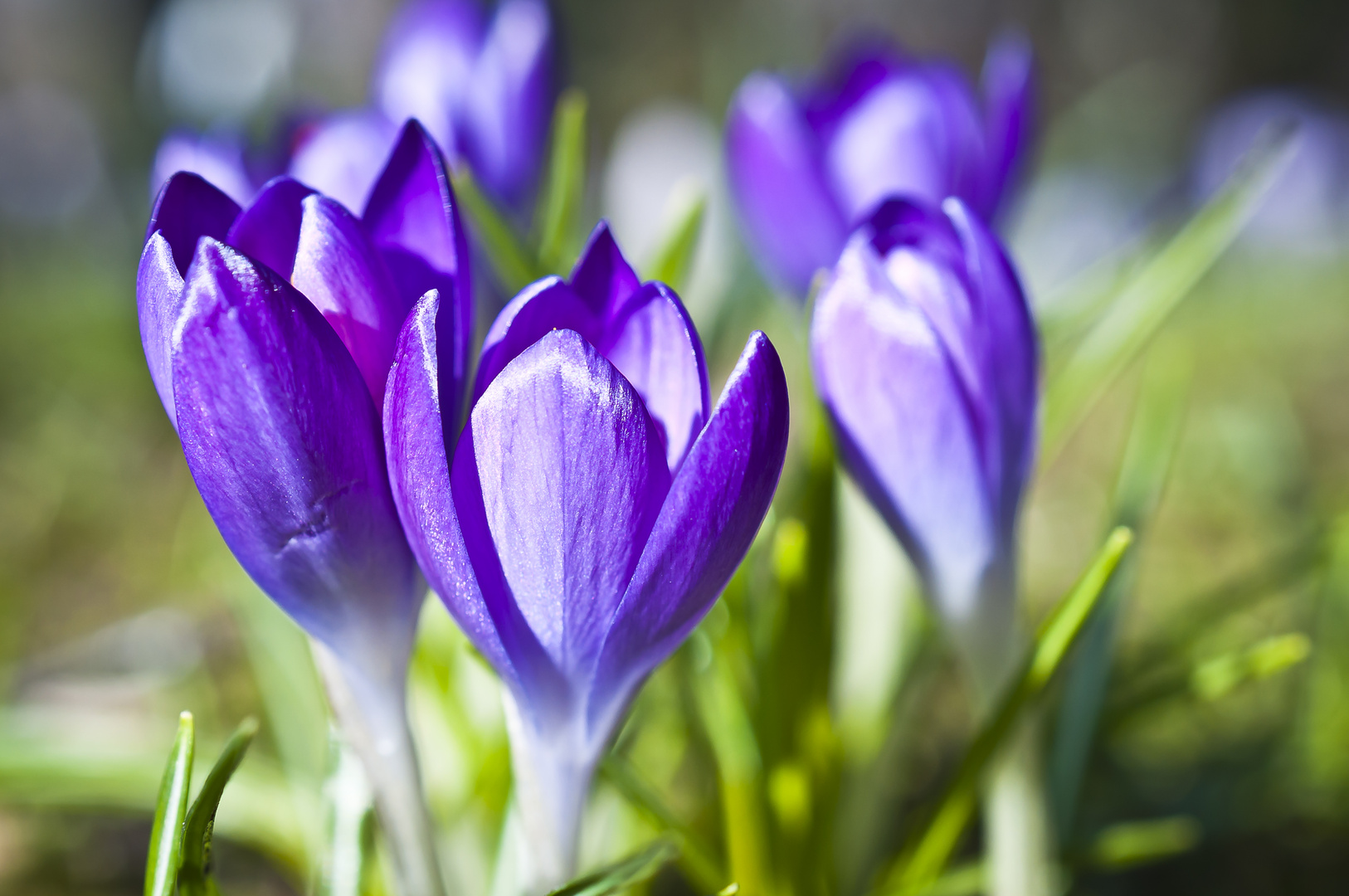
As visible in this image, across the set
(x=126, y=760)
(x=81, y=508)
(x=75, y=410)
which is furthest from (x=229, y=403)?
(x=75, y=410)

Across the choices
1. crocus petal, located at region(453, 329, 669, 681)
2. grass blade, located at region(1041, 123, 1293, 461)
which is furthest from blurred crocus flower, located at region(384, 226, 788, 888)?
grass blade, located at region(1041, 123, 1293, 461)

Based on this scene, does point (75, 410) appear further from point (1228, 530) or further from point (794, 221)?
point (1228, 530)

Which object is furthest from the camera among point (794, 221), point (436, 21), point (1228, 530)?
point (1228, 530)

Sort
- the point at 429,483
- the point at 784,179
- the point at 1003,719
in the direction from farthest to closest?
the point at 784,179 < the point at 1003,719 < the point at 429,483

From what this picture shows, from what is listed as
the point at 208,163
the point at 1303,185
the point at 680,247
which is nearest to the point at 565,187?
the point at 680,247

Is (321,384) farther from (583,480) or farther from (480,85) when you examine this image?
(480,85)

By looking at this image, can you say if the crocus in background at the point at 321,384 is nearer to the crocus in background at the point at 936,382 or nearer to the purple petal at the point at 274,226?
the purple petal at the point at 274,226
